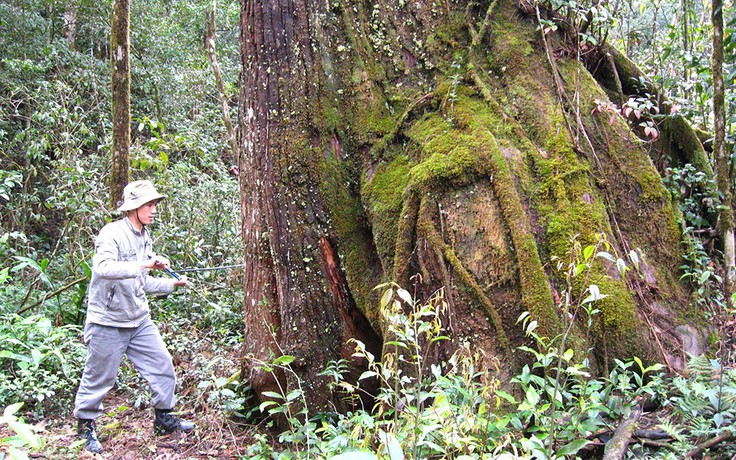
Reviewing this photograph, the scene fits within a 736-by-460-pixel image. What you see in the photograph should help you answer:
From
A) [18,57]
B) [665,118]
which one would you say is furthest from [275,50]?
[18,57]

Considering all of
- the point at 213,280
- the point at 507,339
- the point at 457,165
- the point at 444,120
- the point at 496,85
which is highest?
the point at 496,85

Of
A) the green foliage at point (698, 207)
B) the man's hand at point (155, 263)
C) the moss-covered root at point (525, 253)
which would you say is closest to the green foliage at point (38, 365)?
the man's hand at point (155, 263)

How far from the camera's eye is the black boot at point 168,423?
4828mm

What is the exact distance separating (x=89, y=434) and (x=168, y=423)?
626 millimetres

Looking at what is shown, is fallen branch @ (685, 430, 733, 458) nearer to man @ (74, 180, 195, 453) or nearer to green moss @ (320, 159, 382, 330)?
green moss @ (320, 159, 382, 330)

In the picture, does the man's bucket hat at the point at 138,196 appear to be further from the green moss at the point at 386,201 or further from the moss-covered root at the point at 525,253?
the moss-covered root at the point at 525,253

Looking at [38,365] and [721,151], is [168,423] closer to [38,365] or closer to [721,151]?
[38,365]

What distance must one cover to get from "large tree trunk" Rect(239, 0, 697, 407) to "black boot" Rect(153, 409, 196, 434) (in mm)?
799

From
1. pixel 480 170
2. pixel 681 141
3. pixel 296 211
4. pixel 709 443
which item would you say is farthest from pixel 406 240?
pixel 681 141

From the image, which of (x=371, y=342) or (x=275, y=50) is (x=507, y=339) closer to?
(x=371, y=342)

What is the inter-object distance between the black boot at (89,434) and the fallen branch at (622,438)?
3947mm

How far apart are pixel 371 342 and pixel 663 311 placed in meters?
2.18

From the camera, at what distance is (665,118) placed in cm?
463

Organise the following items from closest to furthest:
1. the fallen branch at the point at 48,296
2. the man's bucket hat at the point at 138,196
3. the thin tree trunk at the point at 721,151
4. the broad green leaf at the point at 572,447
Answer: the broad green leaf at the point at 572,447 < the thin tree trunk at the point at 721,151 < the man's bucket hat at the point at 138,196 < the fallen branch at the point at 48,296
